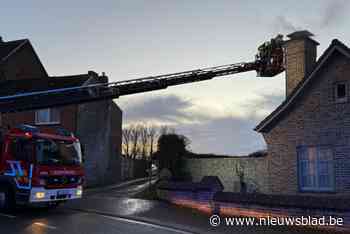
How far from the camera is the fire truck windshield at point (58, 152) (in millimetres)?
16125

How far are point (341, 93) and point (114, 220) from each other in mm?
9274

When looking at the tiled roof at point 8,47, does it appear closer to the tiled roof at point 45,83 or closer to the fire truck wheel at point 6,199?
the tiled roof at point 45,83

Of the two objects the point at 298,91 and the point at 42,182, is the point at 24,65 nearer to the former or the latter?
the point at 42,182

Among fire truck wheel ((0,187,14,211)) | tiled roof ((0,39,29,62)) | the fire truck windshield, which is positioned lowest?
fire truck wheel ((0,187,14,211))

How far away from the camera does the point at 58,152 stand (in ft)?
55.0

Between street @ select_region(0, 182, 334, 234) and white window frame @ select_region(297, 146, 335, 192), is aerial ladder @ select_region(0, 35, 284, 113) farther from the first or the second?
white window frame @ select_region(297, 146, 335, 192)

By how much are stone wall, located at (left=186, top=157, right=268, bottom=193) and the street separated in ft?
17.6

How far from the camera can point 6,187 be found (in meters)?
16.5

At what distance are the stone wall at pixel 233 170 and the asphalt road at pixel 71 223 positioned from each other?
6.62 meters

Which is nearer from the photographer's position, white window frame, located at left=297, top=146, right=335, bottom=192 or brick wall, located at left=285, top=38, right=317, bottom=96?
white window frame, located at left=297, top=146, right=335, bottom=192

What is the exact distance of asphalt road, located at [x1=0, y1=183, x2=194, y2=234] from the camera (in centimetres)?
1314

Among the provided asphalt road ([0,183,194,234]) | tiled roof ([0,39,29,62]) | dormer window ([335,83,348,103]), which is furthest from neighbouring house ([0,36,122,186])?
dormer window ([335,83,348,103])

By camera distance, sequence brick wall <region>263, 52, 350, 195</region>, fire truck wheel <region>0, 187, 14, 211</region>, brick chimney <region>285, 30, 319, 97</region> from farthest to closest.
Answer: brick chimney <region>285, 30, 319, 97</region> < brick wall <region>263, 52, 350, 195</region> < fire truck wheel <region>0, 187, 14, 211</region>

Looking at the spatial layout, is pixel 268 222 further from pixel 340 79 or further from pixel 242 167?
pixel 242 167
